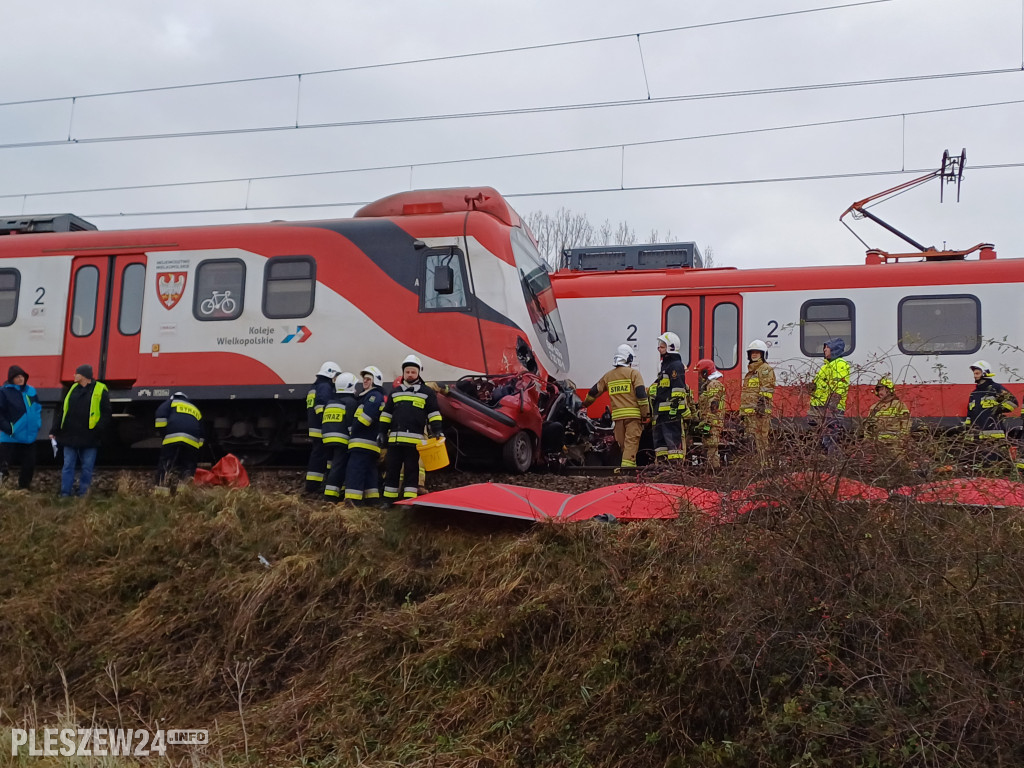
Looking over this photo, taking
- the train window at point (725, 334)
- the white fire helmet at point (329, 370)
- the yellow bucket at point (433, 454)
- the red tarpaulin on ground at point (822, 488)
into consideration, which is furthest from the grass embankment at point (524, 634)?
the train window at point (725, 334)

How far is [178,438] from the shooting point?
10867 mm

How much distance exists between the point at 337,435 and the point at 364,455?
44 cm

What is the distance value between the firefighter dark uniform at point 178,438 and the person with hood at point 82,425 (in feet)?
2.12

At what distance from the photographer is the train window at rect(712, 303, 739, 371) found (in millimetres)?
14031

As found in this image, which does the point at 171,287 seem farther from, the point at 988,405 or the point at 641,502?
the point at 988,405

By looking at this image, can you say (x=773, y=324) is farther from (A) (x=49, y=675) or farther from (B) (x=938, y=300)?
(A) (x=49, y=675)

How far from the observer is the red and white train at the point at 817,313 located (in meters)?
13.0

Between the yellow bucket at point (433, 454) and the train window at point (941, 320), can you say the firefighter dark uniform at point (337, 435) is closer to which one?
the yellow bucket at point (433, 454)


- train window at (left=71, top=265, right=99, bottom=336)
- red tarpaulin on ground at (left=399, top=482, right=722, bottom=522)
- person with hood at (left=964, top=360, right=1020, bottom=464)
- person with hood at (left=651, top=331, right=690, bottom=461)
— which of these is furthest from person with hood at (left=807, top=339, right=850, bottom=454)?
train window at (left=71, top=265, right=99, bottom=336)

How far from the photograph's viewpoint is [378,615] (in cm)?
758

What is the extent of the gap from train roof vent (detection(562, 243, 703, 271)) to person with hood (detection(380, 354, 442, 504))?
7.78m

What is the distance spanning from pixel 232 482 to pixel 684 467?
588 cm

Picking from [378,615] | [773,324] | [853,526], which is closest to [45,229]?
[378,615]

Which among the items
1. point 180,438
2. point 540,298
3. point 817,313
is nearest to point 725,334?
point 817,313
